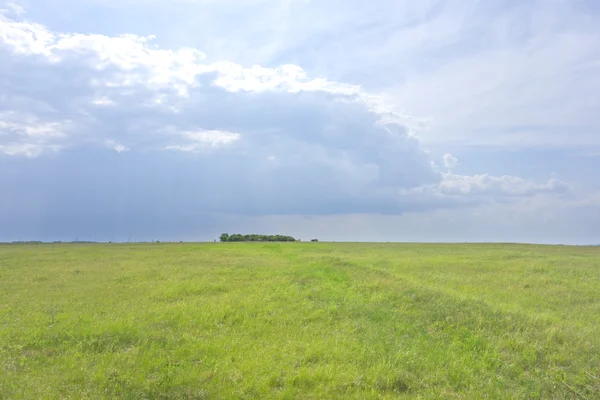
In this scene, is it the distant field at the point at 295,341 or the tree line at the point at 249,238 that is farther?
the tree line at the point at 249,238

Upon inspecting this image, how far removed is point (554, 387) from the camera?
31.2ft

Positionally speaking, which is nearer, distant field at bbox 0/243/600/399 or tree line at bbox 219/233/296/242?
distant field at bbox 0/243/600/399

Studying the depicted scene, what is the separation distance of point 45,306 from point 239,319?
8.42 meters

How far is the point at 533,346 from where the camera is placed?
1177 centimetres

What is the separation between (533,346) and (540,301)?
8379mm

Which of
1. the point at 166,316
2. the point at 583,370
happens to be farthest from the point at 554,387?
the point at 166,316

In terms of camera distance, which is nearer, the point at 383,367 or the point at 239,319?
the point at 383,367

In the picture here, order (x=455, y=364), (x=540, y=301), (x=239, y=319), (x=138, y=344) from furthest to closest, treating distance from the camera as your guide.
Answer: (x=540, y=301) → (x=239, y=319) → (x=138, y=344) → (x=455, y=364)

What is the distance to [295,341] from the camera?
11.4m

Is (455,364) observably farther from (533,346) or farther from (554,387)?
(533,346)

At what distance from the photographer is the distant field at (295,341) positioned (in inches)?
347

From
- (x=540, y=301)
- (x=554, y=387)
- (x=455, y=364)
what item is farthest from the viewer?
(x=540, y=301)

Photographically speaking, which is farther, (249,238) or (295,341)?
(249,238)

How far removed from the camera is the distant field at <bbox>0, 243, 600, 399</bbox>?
8812mm
